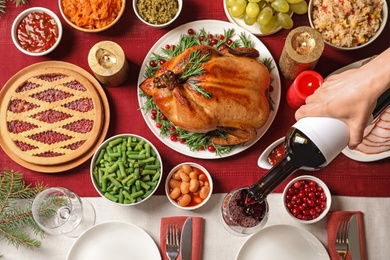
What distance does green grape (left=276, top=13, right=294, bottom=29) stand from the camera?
69.8 inches

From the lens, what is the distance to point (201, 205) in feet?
5.76

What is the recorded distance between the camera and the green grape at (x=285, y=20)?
5.82ft

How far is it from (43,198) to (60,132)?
0.26 metres

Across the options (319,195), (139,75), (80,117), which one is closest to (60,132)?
(80,117)

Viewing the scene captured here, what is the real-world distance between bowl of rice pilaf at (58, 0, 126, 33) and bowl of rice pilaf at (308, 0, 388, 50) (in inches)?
28.8

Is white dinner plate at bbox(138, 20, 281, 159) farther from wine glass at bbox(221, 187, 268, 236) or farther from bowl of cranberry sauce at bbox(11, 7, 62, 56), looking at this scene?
bowl of cranberry sauce at bbox(11, 7, 62, 56)

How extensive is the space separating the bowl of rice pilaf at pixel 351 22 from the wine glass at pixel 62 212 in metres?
1.09

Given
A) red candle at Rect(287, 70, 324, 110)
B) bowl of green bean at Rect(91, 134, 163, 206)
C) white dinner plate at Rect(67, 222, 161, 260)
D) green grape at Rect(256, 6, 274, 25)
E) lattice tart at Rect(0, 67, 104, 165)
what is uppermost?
green grape at Rect(256, 6, 274, 25)

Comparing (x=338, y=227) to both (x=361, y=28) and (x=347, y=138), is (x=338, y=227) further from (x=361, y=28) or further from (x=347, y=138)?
(x=361, y=28)

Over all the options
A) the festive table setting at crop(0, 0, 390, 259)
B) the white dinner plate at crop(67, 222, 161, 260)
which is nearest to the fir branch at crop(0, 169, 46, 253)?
the festive table setting at crop(0, 0, 390, 259)

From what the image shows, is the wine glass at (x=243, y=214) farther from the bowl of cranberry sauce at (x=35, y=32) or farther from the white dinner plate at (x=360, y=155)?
the bowl of cranberry sauce at (x=35, y=32)

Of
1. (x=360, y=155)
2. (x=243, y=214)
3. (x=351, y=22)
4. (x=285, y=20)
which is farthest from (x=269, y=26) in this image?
(x=243, y=214)

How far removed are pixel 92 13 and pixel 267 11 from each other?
2.13 feet

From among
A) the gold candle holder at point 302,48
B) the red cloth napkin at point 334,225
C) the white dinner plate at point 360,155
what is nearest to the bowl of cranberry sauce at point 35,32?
the gold candle holder at point 302,48
